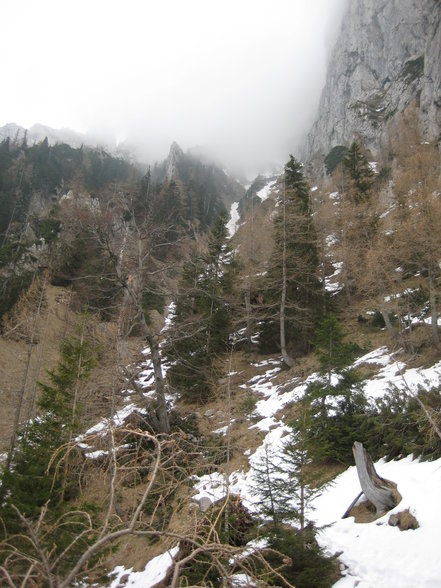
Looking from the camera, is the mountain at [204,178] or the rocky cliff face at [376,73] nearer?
the rocky cliff face at [376,73]

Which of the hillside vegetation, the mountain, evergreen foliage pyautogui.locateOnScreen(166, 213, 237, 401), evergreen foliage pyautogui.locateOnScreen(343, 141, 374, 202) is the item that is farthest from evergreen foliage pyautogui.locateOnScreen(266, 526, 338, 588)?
the mountain

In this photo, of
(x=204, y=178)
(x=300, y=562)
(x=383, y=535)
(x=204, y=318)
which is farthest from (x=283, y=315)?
(x=204, y=178)

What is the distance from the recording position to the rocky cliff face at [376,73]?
Answer: 51.3 metres

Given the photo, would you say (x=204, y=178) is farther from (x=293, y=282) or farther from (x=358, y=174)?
(x=293, y=282)

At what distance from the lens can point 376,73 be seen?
69625 millimetres

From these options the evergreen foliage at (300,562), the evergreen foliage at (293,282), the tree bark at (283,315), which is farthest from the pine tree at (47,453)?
the evergreen foliage at (293,282)

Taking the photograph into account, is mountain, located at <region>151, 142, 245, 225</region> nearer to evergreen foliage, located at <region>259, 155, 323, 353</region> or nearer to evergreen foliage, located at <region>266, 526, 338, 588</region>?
evergreen foliage, located at <region>259, 155, 323, 353</region>

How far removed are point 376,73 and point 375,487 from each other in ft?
273

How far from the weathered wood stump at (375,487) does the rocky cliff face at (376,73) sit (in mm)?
48152

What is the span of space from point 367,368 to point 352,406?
5223mm

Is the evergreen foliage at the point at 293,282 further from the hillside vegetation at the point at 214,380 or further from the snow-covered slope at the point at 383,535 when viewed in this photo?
the snow-covered slope at the point at 383,535

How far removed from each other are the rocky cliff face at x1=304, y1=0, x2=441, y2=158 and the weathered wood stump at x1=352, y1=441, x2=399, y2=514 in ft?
158

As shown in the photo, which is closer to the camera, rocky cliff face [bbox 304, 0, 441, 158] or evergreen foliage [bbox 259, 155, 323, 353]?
evergreen foliage [bbox 259, 155, 323, 353]

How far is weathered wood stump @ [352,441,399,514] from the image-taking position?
283 inches
